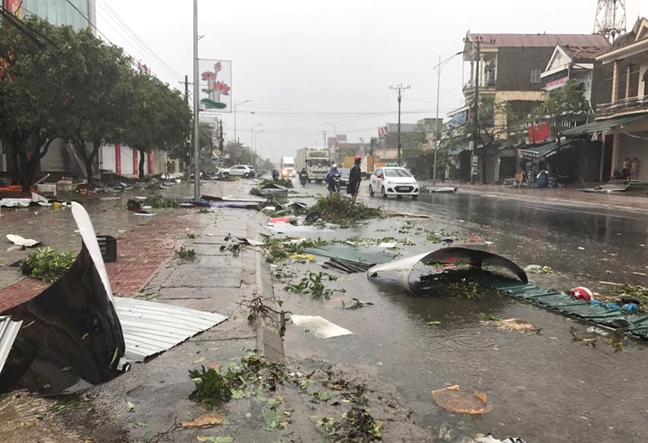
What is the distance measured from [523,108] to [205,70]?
40.4 metres

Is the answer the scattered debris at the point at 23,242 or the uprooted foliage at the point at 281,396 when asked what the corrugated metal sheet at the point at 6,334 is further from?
the scattered debris at the point at 23,242

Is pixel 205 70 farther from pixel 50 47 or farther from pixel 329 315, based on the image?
pixel 329 315

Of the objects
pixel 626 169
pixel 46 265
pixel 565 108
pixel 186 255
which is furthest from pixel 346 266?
pixel 565 108

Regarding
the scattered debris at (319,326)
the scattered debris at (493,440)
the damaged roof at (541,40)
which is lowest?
the scattered debris at (319,326)

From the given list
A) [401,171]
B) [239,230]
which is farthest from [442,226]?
[401,171]

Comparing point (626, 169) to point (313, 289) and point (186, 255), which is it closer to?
point (313, 289)

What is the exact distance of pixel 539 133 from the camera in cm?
3544

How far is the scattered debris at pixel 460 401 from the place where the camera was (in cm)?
338

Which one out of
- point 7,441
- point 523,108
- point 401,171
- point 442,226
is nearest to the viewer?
point 7,441

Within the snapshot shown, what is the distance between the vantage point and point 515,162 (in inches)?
1757

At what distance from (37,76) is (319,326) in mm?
16832

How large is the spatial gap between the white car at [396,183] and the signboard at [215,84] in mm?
9668

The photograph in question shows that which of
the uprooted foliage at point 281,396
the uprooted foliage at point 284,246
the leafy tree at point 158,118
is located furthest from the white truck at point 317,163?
the uprooted foliage at point 281,396

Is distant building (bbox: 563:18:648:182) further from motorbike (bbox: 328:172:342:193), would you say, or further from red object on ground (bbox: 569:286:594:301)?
red object on ground (bbox: 569:286:594:301)
